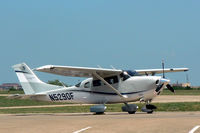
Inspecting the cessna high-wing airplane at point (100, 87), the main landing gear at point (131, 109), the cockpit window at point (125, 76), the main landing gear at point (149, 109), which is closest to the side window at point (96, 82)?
the cessna high-wing airplane at point (100, 87)

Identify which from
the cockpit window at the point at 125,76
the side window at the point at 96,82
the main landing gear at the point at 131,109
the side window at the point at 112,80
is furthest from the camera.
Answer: the side window at the point at 96,82

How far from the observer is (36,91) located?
3012cm

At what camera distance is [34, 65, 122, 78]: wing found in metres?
24.9

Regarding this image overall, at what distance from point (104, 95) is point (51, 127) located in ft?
39.8

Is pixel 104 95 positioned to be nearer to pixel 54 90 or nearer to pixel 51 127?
pixel 54 90

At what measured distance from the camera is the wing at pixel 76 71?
24.9m

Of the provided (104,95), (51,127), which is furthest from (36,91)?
(51,127)

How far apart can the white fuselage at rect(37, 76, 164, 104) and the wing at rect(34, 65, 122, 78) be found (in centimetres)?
53

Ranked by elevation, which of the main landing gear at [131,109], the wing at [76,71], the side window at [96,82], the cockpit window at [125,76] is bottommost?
the main landing gear at [131,109]

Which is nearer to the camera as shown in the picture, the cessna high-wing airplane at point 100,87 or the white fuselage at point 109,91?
the cessna high-wing airplane at point 100,87

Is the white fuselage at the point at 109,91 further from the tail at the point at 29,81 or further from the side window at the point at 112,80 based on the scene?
the tail at the point at 29,81

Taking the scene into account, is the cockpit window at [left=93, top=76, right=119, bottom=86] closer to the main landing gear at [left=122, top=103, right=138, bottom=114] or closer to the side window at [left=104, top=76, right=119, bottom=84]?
the side window at [left=104, top=76, right=119, bottom=84]

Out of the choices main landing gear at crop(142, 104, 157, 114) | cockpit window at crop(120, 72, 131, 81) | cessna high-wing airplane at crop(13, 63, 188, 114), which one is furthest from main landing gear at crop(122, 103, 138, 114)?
cockpit window at crop(120, 72, 131, 81)

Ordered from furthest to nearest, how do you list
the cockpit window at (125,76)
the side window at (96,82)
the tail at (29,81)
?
the tail at (29,81), the side window at (96,82), the cockpit window at (125,76)
